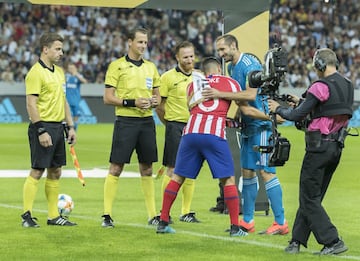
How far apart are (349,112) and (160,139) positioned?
18.7m

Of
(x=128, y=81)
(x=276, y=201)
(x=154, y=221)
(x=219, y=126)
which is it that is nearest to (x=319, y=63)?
(x=219, y=126)

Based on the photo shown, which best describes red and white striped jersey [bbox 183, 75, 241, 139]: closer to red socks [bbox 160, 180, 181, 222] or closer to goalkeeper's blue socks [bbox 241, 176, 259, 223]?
red socks [bbox 160, 180, 181, 222]

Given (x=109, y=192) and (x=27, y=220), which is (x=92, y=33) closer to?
(x=109, y=192)

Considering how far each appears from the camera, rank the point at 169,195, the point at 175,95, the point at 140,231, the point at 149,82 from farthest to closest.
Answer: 1. the point at 175,95
2. the point at 149,82
3. the point at 140,231
4. the point at 169,195

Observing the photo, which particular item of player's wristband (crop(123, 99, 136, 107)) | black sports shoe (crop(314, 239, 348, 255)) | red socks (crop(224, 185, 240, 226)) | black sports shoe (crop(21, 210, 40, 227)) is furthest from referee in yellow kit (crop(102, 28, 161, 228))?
black sports shoe (crop(314, 239, 348, 255))

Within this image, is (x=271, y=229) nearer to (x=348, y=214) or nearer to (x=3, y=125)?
(x=348, y=214)

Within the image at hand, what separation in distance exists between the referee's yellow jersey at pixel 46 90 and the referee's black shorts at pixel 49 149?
105 millimetres

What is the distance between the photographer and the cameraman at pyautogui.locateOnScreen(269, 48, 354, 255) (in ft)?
28.5

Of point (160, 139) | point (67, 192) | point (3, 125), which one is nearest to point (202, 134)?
point (67, 192)

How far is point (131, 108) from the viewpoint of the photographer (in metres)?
10.9

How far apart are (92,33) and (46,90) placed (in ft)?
94.8

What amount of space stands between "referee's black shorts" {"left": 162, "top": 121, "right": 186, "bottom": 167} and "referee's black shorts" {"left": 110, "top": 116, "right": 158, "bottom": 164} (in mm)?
606

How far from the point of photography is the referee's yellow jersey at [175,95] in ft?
38.5

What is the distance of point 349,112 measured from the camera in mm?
8727
